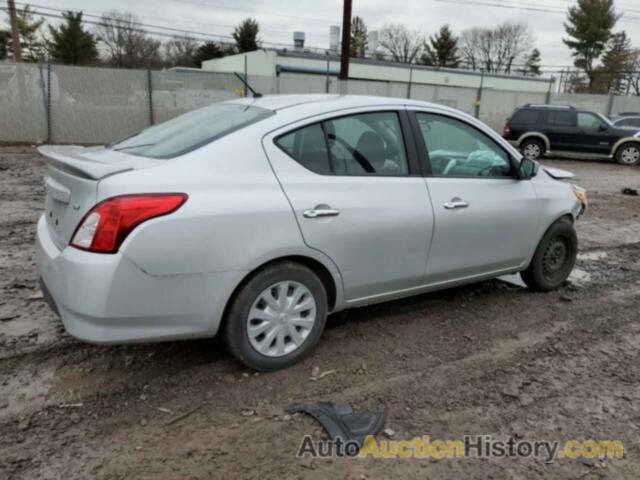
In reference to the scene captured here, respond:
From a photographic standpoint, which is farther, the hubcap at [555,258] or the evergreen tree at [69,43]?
the evergreen tree at [69,43]

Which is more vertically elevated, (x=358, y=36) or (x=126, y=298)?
(x=358, y=36)

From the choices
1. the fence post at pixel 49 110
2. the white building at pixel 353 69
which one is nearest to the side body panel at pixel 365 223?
the fence post at pixel 49 110

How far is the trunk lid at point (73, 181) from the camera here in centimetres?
263

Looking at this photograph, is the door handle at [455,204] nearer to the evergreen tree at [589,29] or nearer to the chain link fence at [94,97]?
the chain link fence at [94,97]

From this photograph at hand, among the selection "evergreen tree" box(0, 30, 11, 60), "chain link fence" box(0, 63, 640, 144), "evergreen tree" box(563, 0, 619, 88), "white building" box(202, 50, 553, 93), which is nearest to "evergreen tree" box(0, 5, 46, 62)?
"evergreen tree" box(0, 30, 11, 60)

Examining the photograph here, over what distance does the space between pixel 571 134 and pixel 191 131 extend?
1669 centimetres

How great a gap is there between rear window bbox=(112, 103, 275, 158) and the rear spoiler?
0.85 ft

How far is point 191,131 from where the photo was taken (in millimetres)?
3252

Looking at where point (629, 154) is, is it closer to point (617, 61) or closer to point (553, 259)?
point (553, 259)

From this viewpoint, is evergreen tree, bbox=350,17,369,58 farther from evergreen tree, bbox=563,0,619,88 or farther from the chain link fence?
the chain link fence

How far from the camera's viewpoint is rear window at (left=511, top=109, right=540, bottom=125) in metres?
17.2

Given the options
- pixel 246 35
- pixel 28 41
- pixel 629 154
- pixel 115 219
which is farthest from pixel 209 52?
pixel 115 219

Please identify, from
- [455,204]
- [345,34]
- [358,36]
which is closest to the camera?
[455,204]

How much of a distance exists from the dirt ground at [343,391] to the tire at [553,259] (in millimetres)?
199
